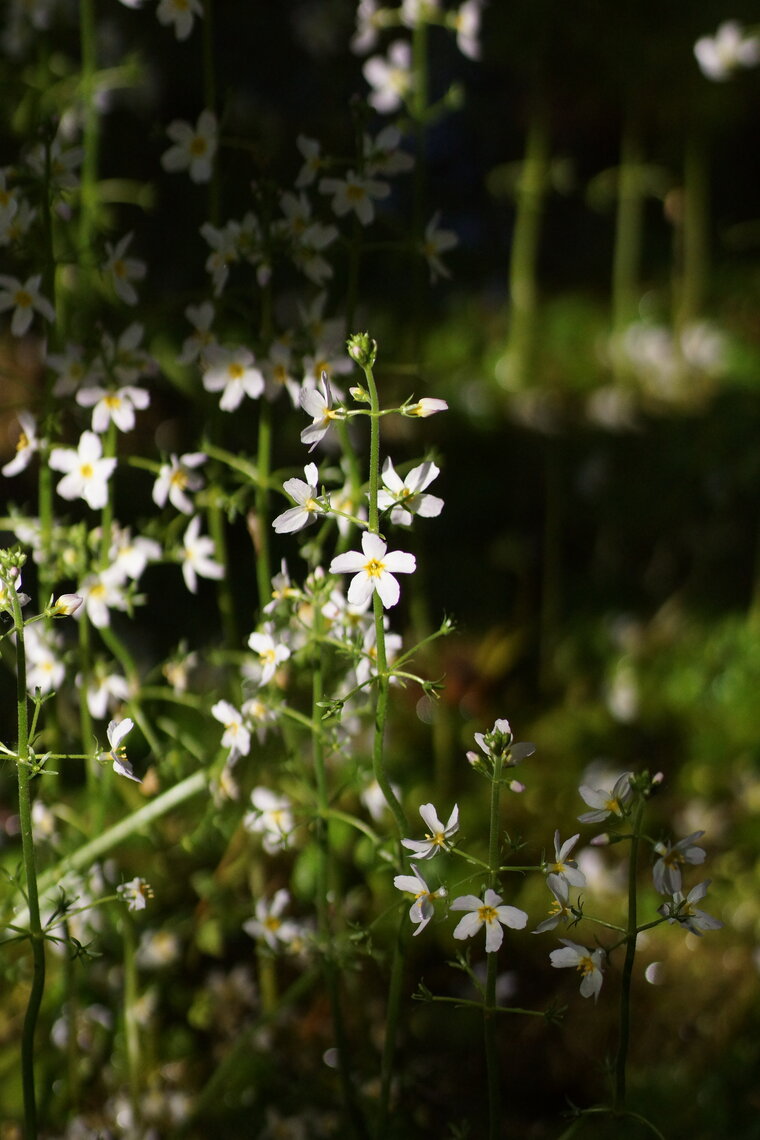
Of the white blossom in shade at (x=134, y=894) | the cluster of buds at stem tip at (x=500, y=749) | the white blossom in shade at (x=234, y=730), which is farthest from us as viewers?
the white blossom in shade at (x=234, y=730)

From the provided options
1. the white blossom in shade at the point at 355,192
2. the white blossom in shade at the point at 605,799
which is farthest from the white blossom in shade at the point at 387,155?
the white blossom in shade at the point at 605,799

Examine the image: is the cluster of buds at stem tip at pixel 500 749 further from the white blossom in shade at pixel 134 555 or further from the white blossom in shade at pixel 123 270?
the white blossom in shade at pixel 123 270

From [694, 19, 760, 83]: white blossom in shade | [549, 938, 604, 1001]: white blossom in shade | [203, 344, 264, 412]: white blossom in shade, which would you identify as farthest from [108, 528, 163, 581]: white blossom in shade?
[694, 19, 760, 83]: white blossom in shade

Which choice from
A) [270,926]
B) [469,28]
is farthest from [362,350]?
[469,28]

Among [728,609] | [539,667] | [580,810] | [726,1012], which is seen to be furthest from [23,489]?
[726,1012]

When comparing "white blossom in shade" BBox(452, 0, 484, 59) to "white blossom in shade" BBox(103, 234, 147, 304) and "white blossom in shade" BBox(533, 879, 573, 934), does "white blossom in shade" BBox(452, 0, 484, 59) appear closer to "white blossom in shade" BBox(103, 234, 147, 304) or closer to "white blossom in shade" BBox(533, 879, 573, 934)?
"white blossom in shade" BBox(103, 234, 147, 304)

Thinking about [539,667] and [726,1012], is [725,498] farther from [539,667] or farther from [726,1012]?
[726,1012]
